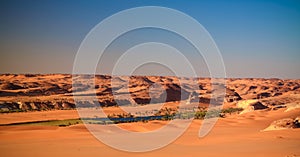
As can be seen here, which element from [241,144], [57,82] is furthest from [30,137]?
[57,82]

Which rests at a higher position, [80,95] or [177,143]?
[80,95]

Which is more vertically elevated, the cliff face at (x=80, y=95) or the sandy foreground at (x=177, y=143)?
the cliff face at (x=80, y=95)

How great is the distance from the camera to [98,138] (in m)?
14.8

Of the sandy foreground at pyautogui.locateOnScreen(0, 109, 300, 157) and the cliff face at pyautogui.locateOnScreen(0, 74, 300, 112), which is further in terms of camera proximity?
the cliff face at pyautogui.locateOnScreen(0, 74, 300, 112)

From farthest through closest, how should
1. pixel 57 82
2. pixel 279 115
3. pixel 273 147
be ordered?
pixel 57 82 → pixel 279 115 → pixel 273 147

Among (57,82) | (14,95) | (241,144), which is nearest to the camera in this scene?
(241,144)

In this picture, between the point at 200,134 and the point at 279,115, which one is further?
the point at 279,115

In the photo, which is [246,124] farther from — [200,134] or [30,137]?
[30,137]

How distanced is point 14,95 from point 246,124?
40.5 m

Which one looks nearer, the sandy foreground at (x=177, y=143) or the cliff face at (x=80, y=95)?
the sandy foreground at (x=177, y=143)

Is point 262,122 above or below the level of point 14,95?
below

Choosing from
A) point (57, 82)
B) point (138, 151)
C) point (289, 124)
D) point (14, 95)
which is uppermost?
point (57, 82)

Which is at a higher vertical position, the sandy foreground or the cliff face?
the cliff face

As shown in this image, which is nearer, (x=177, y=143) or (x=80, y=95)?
(x=177, y=143)
